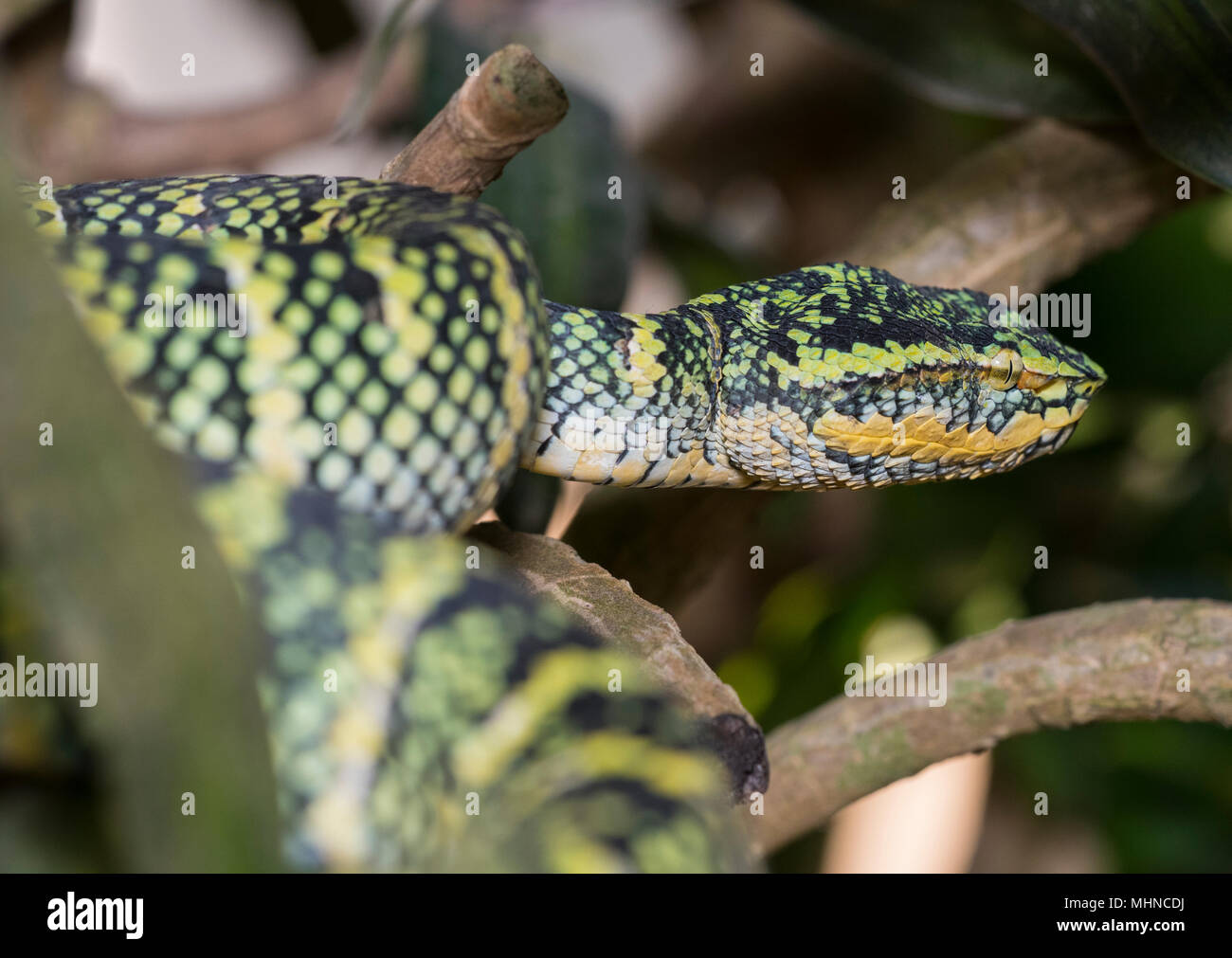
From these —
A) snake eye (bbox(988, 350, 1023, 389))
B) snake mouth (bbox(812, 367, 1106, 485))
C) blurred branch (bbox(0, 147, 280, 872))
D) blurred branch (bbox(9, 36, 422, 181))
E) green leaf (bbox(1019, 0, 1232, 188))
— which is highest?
blurred branch (bbox(9, 36, 422, 181))

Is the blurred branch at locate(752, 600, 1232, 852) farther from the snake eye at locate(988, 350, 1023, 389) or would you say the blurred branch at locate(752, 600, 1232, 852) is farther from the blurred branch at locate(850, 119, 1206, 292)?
the blurred branch at locate(850, 119, 1206, 292)

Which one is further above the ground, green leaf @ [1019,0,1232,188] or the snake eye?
green leaf @ [1019,0,1232,188]

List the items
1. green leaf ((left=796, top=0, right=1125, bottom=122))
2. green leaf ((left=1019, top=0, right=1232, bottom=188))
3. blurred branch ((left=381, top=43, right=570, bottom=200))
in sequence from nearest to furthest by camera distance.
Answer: blurred branch ((left=381, top=43, right=570, bottom=200)), green leaf ((left=1019, top=0, right=1232, bottom=188)), green leaf ((left=796, top=0, right=1125, bottom=122))

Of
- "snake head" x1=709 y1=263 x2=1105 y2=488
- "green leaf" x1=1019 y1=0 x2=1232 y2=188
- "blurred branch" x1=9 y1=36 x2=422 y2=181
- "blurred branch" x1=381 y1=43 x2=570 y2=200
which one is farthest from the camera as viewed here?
"blurred branch" x1=9 y1=36 x2=422 y2=181

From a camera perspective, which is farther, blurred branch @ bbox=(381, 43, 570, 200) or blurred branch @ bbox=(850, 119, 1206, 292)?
blurred branch @ bbox=(850, 119, 1206, 292)

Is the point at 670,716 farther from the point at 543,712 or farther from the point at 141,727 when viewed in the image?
the point at 141,727

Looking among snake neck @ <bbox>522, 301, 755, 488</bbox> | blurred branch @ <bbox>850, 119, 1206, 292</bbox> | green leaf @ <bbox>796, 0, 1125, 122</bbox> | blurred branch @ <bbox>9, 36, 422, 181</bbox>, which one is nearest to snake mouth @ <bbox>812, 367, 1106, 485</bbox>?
snake neck @ <bbox>522, 301, 755, 488</bbox>

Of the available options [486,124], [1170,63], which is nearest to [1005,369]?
[1170,63]
